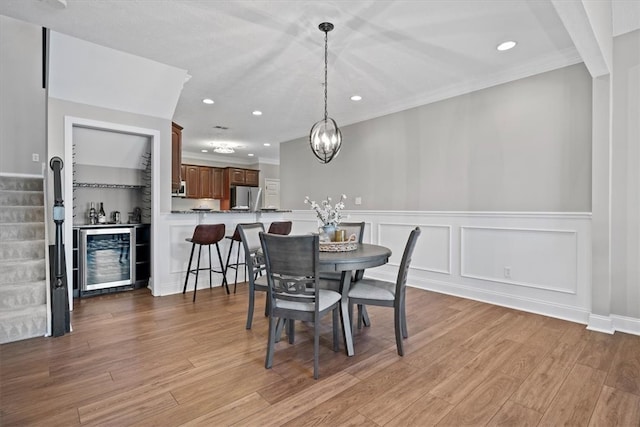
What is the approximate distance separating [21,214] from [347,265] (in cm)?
370

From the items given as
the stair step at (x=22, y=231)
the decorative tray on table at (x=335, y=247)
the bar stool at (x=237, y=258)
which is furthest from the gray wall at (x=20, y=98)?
the decorative tray on table at (x=335, y=247)

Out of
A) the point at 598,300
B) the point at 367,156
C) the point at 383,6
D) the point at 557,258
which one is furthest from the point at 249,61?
the point at 598,300

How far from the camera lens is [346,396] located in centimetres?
187

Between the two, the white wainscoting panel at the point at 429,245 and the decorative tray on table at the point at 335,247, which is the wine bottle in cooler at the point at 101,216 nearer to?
the decorative tray on table at the point at 335,247

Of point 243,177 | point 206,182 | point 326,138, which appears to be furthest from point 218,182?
point 326,138

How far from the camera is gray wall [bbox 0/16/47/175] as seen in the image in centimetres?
462

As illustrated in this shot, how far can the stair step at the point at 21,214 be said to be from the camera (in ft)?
11.3

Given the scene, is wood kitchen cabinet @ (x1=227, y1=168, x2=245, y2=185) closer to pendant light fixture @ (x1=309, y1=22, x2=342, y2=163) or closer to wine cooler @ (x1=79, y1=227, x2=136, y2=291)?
wine cooler @ (x1=79, y1=227, x2=136, y2=291)

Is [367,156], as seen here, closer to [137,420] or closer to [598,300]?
[598,300]

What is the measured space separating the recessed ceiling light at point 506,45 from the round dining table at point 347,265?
7.32 feet

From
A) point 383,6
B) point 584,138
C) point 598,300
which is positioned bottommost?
point 598,300

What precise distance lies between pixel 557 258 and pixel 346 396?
270 cm

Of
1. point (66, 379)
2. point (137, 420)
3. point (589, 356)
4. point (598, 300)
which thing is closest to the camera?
point (137, 420)

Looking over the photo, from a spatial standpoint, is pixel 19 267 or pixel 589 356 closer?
pixel 589 356
